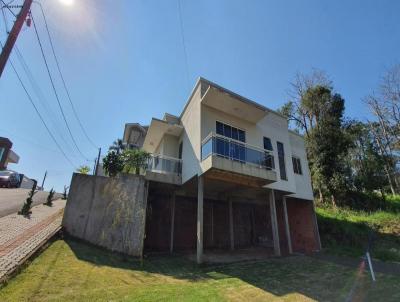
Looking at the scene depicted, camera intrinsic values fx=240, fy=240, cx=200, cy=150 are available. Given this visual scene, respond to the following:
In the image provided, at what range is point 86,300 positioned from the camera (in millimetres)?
5188

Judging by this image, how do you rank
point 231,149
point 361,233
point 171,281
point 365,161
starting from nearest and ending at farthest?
point 171,281 < point 231,149 < point 361,233 < point 365,161

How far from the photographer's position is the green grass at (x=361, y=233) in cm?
1280

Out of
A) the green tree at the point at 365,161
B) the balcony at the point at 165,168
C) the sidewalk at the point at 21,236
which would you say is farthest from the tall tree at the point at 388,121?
the sidewalk at the point at 21,236

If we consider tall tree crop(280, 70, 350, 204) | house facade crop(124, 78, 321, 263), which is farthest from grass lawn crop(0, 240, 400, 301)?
tall tree crop(280, 70, 350, 204)

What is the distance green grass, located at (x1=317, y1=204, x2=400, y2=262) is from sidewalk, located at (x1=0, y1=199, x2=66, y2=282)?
1394 centimetres

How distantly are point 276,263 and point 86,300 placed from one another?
7.74 m

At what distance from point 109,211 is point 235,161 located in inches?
225

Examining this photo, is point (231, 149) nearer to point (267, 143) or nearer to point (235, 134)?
point (235, 134)

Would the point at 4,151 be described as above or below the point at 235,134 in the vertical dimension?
above

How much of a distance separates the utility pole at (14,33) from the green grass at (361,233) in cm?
1587

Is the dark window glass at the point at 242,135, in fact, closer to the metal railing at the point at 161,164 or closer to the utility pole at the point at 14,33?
the metal railing at the point at 161,164

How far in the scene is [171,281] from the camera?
7.12 metres

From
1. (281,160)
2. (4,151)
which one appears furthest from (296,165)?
(4,151)

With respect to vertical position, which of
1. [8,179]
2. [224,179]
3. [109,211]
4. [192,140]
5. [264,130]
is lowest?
[109,211]
